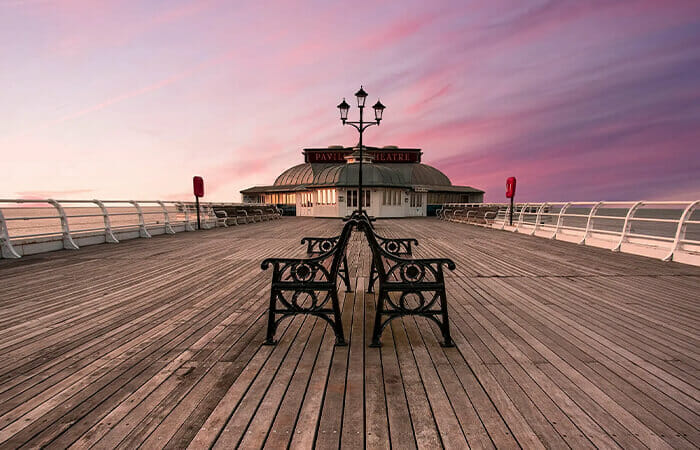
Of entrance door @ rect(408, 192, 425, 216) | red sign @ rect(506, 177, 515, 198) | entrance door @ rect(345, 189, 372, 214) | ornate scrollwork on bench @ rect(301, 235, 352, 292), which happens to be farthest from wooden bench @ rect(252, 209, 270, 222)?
ornate scrollwork on bench @ rect(301, 235, 352, 292)

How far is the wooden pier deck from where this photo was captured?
1.70 m

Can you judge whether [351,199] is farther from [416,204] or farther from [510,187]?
[510,187]

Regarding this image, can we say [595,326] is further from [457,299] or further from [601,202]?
[601,202]

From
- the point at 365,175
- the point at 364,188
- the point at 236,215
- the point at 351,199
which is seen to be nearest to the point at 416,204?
the point at 364,188

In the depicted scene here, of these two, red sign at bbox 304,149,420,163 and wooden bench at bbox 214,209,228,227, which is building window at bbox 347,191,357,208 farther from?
red sign at bbox 304,149,420,163

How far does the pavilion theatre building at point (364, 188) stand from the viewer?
78.5ft

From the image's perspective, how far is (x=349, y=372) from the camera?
228 centimetres

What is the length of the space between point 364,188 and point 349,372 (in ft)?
72.0

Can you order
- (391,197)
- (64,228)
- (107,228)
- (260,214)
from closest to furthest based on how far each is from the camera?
(64,228) → (107,228) → (260,214) → (391,197)

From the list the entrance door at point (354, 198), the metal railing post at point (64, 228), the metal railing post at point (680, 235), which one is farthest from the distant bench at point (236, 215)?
the metal railing post at point (680, 235)

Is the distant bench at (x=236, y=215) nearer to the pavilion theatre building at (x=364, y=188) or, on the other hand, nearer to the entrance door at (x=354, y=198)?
the pavilion theatre building at (x=364, y=188)

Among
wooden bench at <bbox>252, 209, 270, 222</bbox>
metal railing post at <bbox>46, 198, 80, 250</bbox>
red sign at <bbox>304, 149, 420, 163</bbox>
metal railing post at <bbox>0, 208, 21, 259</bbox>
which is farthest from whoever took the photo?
red sign at <bbox>304, 149, 420, 163</bbox>

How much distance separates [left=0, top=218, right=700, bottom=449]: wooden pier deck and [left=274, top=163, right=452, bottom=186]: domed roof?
65.3ft

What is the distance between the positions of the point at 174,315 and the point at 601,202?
34.2 feet
